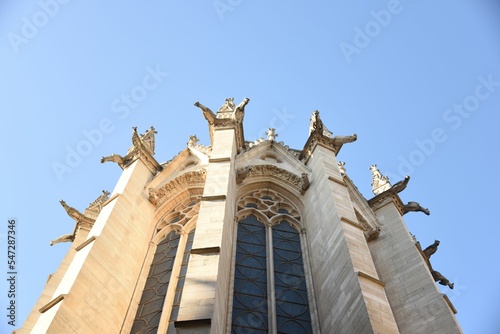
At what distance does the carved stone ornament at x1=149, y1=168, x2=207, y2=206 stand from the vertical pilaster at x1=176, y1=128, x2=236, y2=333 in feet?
6.67

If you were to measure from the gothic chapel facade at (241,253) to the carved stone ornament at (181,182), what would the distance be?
3cm

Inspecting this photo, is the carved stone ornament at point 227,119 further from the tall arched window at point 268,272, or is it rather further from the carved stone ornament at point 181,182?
the tall arched window at point 268,272

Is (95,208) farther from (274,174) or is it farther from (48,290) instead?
(274,174)

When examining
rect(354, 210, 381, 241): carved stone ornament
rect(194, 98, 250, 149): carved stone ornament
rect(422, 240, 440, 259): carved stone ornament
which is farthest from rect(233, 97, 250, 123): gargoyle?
rect(422, 240, 440, 259): carved stone ornament

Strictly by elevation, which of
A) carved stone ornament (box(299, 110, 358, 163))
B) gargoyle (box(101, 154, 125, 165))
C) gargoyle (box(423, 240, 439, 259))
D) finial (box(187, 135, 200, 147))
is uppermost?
finial (box(187, 135, 200, 147))

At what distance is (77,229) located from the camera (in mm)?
16422

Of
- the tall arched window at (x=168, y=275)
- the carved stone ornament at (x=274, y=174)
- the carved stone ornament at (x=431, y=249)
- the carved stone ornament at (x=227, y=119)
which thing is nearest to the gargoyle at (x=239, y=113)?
the carved stone ornament at (x=227, y=119)

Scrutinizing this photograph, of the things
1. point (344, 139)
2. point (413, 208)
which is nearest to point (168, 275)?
point (344, 139)

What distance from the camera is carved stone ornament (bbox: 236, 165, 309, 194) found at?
14695 millimetres

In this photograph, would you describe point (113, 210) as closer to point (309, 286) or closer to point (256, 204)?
point (256, 204)

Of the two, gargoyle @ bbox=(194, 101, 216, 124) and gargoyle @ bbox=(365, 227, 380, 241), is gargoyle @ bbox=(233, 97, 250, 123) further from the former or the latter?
gargoyle @ bbox=(365, 227, 380, 241)

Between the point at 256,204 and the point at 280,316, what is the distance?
4.57m

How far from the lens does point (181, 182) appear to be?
15422mm

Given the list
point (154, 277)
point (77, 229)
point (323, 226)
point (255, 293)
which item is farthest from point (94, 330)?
point (77, 229)
